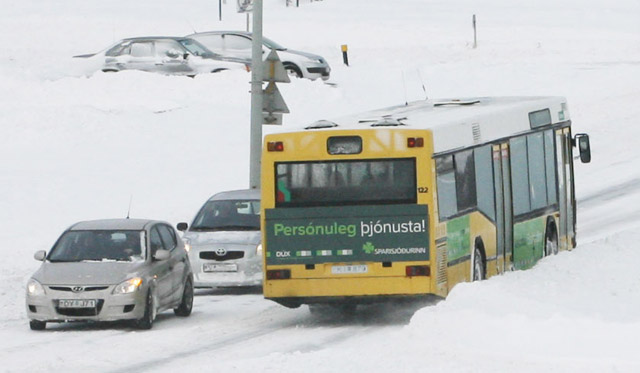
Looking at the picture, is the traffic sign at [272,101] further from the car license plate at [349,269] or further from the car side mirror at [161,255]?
the car license plate at [349,269]

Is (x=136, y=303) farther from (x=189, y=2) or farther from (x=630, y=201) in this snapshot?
(x=189, y=2)

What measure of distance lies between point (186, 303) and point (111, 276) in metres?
2.05

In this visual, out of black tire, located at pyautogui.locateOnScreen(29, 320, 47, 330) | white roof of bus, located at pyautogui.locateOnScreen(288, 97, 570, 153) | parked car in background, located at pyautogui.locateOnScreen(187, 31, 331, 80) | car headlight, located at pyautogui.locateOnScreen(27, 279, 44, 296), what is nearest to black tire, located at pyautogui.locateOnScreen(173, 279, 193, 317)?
black tire, located at pyautogui.locateOnScreen(29, 320, 47, 330)

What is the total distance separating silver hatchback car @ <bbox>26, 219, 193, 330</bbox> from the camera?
18266 millimetres

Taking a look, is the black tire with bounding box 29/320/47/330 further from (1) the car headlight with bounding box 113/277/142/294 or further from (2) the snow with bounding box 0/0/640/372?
(1) the car headlight with bounding box 113/277/142/294

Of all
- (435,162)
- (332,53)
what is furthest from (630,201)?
(332,53)

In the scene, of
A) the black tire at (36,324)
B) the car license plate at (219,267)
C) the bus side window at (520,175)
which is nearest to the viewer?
the black tire at (36,324)

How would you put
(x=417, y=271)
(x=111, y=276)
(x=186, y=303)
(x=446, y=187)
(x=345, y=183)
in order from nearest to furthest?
(x=417, y=271) → (x=345, y=183) → (x=111, y=276) → (x=446, y=187) → (x=186, y=303)

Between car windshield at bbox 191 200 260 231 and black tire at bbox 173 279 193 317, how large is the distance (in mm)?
3060

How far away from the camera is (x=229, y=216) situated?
23938mm

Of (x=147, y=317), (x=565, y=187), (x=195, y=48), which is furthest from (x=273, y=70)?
(x=195, y=48)

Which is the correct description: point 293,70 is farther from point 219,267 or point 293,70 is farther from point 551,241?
point 219,267

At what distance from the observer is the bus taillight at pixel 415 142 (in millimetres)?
18031

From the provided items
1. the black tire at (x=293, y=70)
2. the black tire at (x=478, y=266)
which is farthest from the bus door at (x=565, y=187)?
the black tire at (x=293, y=70)
